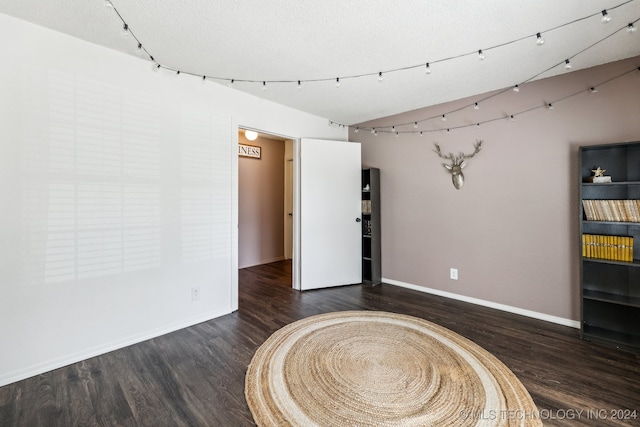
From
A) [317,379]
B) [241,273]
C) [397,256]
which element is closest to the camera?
[317,379]

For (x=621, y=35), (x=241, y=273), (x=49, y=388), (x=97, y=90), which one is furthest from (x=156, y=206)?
(x=621, y=35)

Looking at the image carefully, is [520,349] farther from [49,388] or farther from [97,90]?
[97,90]

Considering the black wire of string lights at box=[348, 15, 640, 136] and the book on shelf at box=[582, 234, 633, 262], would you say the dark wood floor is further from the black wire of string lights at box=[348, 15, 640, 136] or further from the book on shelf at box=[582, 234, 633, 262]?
the black wire of string lights at box=[348, 15, 640, 136]

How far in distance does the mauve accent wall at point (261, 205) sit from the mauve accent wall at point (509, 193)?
8.23 feet

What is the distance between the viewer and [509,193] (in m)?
3.01

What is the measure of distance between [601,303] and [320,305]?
264cm

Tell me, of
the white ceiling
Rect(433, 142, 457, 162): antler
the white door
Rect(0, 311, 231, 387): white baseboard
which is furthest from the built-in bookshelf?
Rect(0, 311, 231, 387): white baseboard

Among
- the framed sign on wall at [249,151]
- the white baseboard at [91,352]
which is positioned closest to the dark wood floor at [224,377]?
the white baseboard at [91,352]

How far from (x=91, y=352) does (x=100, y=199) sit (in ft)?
3.92

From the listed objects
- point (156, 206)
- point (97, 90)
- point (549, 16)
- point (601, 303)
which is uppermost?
point (549, 16)

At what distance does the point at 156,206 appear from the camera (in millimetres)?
2482

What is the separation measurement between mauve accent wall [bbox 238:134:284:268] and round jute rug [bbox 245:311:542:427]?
281 cm

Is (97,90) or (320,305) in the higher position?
(97,90)

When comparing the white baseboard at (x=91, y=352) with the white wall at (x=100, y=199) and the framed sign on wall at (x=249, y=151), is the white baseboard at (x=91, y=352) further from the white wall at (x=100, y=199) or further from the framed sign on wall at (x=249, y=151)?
the framed sign on wall at (x=249, y=151)
